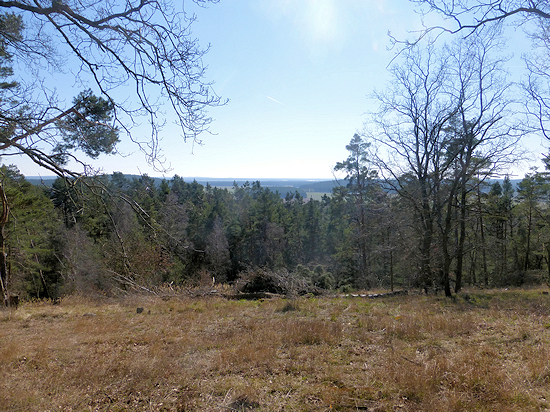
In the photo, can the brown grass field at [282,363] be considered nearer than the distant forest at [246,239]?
Yes

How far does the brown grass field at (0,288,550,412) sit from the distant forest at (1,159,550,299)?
139 cm

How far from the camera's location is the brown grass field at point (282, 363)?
3.48m

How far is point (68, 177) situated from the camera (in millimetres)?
4105

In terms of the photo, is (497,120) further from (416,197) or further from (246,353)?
(246,353)

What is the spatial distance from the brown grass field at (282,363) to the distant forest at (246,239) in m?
1.39

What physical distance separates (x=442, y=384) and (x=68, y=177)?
17.5ft

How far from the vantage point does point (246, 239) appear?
3466 cm

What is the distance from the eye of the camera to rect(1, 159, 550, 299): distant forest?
5.30 meters

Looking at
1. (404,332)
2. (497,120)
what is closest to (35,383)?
(404,332)

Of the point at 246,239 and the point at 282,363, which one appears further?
the point at 246,239

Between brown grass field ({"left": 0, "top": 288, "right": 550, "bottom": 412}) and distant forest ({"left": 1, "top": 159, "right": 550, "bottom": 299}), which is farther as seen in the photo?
distant forest ({"left": 1, "top": 159, "right": 550, "bottom": 299})

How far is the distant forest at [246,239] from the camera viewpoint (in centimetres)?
530

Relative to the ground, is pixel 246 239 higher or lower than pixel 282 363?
lower

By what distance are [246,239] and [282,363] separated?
3018cm
